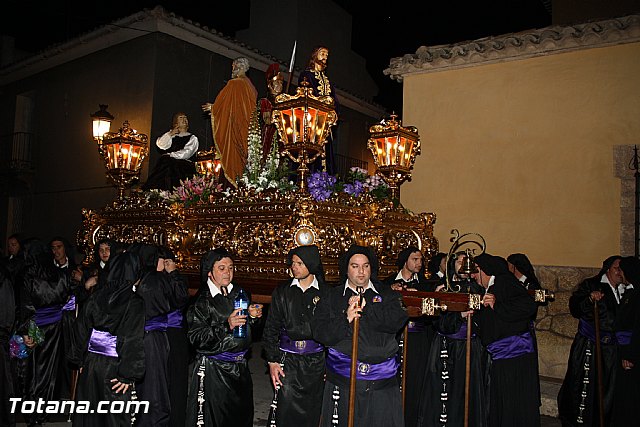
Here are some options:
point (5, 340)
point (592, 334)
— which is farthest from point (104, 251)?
point (592, 334)

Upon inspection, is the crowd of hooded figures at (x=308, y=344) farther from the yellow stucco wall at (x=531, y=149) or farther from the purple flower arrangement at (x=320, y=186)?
the yellow stucco wall at (x=531, y=149)

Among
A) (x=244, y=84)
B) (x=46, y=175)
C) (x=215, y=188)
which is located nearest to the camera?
(x=215, y=188)

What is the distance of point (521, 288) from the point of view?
5.43 metres

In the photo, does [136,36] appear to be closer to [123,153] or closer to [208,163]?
[123,153]

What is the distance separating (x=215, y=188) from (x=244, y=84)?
2.10 metres

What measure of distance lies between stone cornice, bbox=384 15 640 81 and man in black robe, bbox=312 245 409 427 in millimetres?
5754

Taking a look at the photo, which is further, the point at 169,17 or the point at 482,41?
the point at 169,17

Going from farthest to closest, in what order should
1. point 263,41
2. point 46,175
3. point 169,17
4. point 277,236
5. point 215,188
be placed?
point 263,41 → point 46,175 → point 169,17 → point 215,188 → point 277,236

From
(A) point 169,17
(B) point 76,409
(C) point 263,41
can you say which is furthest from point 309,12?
(B) point 76,409

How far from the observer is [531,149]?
326 inches

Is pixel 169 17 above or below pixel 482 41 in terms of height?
above

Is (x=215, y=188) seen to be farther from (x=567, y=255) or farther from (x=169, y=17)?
(x=169, y=17)

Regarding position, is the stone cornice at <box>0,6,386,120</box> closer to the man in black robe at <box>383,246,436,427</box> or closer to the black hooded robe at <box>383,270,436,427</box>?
the man in black robe at <box>383,246,436,427</box>

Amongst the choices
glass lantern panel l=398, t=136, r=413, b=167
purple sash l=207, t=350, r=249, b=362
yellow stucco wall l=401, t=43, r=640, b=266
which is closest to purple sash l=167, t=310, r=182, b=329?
purple sash l=207, t=350, r=249, b=362
